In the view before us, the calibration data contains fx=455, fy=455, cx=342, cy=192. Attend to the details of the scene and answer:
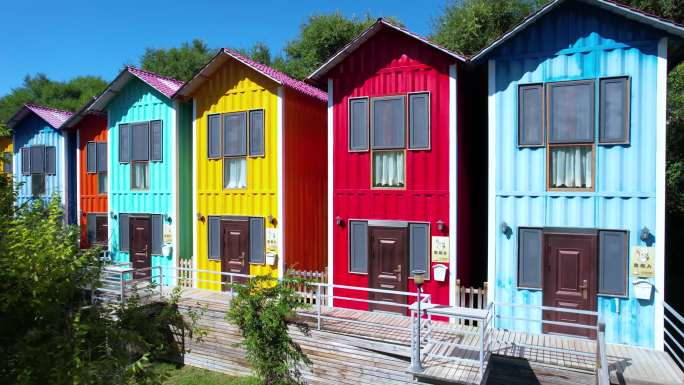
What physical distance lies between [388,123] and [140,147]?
9.70m

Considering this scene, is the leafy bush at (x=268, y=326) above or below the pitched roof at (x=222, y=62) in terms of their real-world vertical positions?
below

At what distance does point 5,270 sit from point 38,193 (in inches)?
693

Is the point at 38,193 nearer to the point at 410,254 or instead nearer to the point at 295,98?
the point at 295,98

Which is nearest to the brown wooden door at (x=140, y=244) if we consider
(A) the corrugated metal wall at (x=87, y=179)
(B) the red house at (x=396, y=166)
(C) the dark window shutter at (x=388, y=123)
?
(A) the corrugated metal wall at (x=87, y=179)

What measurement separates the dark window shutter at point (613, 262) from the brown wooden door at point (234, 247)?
9.95 m

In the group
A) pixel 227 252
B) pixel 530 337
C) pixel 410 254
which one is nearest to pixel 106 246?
pixel 227 252

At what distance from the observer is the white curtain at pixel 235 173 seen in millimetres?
14891

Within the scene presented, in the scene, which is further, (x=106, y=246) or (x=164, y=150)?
(x=106, y=246)

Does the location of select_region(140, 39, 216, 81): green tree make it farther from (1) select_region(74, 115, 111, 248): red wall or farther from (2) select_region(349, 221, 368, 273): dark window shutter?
(2) select_region(349, 221, 368, 273): dark window shutter

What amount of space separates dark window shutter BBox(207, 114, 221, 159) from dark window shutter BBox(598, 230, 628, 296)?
11.4 m

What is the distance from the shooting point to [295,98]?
14.9 meters

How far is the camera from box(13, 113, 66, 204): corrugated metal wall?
64.5 ft

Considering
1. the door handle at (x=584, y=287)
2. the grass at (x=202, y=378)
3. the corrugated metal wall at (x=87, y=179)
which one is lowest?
the grass at (x=202, y=378)

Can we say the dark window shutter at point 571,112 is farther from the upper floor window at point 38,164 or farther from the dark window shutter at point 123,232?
the upper floor window at point 38,164
